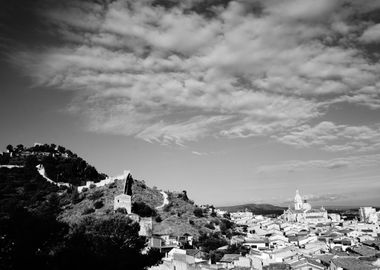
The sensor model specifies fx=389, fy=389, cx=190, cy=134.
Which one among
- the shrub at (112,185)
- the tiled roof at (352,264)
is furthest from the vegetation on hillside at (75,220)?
the tiled roof at (352,264)

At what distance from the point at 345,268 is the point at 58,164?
3618 inches

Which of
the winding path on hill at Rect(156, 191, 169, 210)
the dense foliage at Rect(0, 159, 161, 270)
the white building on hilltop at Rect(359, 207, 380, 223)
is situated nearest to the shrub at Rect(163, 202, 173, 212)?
the winding path on hill at Rect(156, 191, 169, 210)

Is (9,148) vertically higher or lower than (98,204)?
higher

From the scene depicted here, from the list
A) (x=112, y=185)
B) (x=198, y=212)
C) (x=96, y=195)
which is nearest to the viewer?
(x=96, y=195)

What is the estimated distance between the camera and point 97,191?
91688 millimetres

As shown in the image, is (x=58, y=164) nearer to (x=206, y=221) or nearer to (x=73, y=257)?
(x=206, y=221)

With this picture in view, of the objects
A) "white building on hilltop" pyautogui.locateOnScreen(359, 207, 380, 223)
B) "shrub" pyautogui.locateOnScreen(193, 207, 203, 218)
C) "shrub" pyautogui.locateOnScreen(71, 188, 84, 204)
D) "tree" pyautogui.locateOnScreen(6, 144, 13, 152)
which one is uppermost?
"tree" pyautogui.locateOnScreen(6, 144, 13, 152)

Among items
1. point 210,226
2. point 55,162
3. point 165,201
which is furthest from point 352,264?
point 55,162

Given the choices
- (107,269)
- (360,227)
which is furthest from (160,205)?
(107,269)

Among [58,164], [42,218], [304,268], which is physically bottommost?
[304,268]

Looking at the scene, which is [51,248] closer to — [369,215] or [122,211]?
[122,211]

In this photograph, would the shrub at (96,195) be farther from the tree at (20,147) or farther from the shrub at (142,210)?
the tree at (20,147)

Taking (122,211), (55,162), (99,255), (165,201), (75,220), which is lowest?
(99,255)

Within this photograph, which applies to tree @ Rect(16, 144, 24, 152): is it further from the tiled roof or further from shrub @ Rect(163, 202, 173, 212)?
the tiled roof
